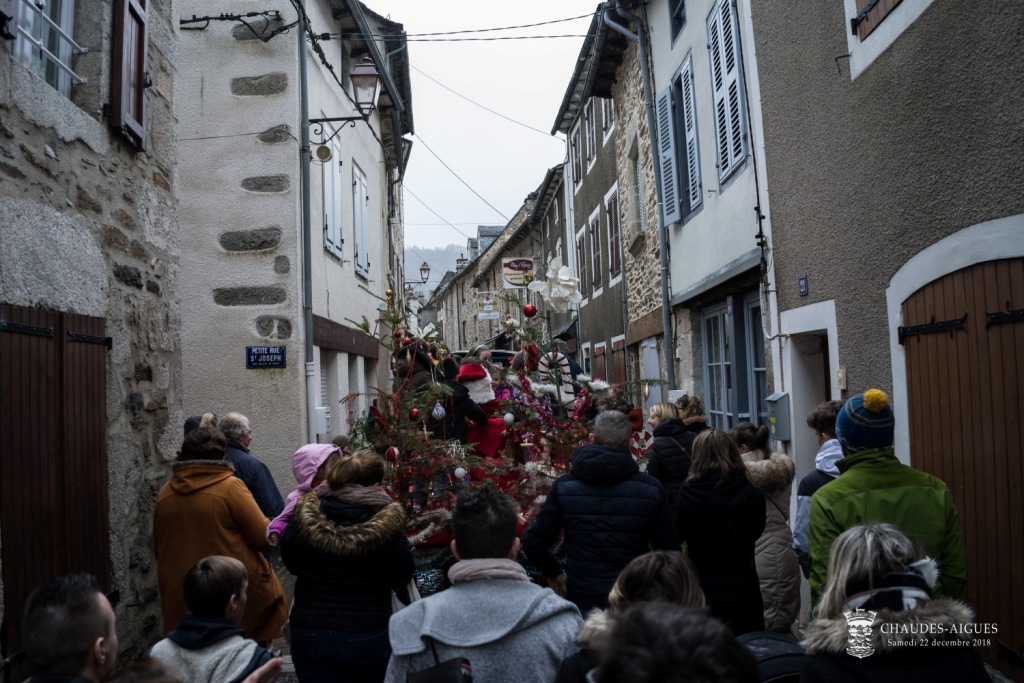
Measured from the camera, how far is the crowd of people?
1974mm

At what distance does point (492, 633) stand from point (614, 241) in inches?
478

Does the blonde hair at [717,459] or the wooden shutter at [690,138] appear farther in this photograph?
the wooden shutter at [690,138]

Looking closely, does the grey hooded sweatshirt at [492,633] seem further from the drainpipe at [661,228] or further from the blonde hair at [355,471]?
the drainpipe at [661,228]

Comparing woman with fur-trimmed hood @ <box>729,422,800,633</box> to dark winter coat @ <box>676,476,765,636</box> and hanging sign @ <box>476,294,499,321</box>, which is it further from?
hanging sign @ <box>476,294,499,321</box>

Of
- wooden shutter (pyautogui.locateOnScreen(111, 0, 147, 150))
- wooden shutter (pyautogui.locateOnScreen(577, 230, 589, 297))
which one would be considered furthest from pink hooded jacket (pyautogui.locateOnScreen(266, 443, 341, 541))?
wooden shutter (pyautogui.locateOnScreen(577, 230, 589, 297))

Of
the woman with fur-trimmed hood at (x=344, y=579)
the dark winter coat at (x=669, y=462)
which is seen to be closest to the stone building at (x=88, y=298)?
the woman with fur-trimmed hood at (x=344, y=579)

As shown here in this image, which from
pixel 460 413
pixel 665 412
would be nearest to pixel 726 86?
pixel 665 412

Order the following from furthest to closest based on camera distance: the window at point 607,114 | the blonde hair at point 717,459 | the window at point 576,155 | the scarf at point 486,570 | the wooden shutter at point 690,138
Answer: the window at point 576,155 → the window at point 607,114 → the wooden shutter at point 690,138 → the blonde hair at point 717,459 → the scarf at point 486,570

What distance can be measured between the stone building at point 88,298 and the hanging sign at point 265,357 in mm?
2684

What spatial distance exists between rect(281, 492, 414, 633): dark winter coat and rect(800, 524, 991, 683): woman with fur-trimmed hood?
1.52 meters

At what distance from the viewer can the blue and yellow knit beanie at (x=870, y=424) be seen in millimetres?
3010

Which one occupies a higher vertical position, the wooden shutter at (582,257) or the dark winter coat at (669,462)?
the wooden shutter at (582,257)

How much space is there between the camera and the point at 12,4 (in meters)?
3.35

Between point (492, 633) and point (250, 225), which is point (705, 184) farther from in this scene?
point (492, 633)
